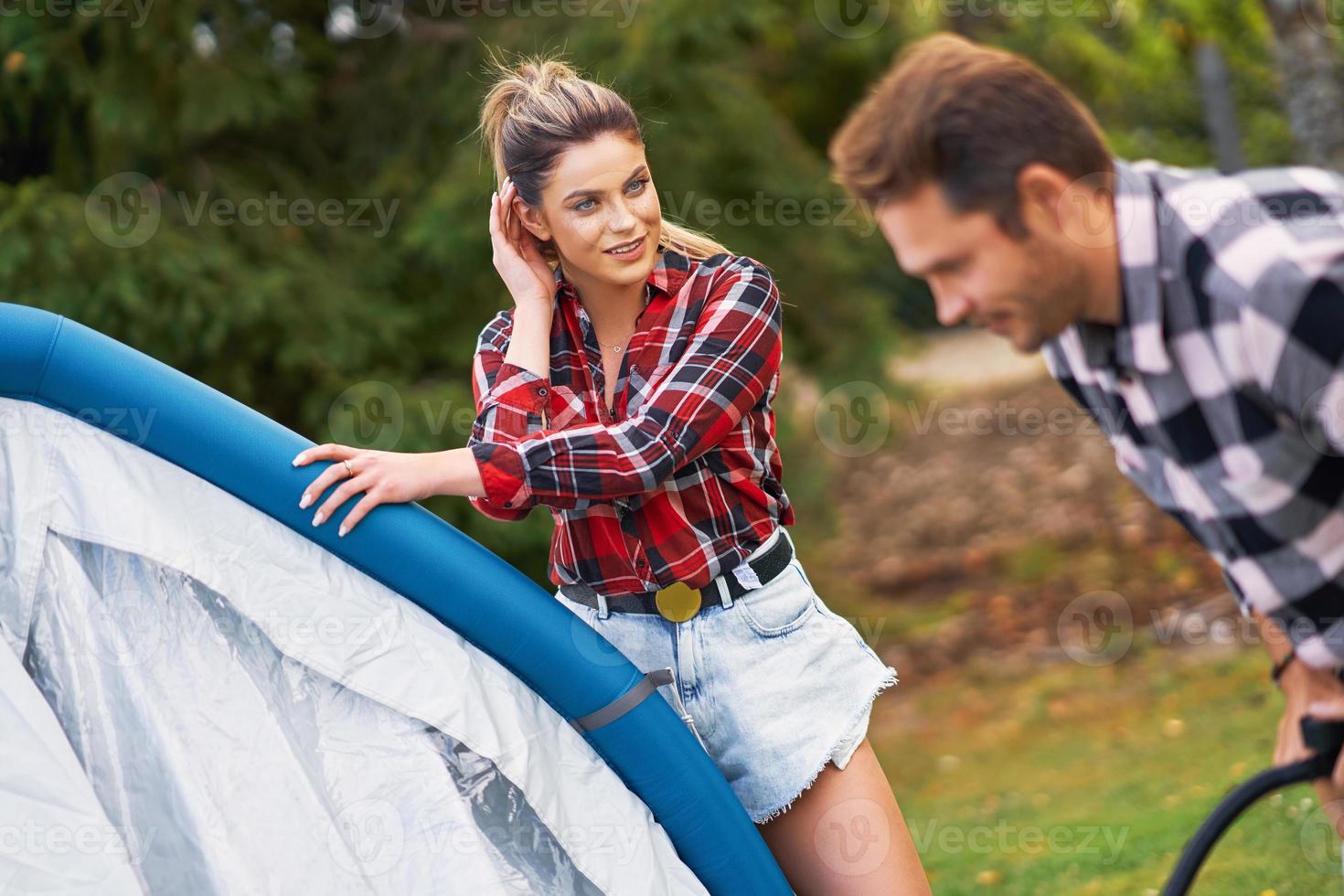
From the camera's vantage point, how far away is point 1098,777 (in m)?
4.95

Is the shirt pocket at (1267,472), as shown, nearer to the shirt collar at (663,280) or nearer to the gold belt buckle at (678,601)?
the gold belt buckle at (678,601)

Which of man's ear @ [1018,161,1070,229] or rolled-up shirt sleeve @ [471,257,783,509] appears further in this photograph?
rolled-up shirt sleeve @ [471,257,783,509]

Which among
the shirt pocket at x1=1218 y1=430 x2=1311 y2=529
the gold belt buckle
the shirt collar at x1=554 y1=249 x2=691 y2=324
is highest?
the shirt collar at x1=554 y1=249 x2=691 y2=324

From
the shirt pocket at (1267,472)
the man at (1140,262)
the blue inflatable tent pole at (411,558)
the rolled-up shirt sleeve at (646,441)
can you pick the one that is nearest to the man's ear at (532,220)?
the rolled-up shirt sleeve at (646,441)

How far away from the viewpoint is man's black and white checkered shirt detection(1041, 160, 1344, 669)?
1440 millimetres

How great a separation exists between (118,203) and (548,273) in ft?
11.0

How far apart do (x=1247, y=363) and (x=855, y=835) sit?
3.49 feet

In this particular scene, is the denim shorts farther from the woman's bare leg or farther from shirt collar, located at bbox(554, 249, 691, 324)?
shirt collar, located at bbox(554, 249, 691, 324)

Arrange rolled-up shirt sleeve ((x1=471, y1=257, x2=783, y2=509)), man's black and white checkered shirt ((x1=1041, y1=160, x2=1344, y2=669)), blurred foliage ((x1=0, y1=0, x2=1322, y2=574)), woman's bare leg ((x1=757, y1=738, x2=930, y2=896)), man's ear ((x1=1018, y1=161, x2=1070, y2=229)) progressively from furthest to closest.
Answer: blurred foliage ((x1=0, y1=0, x2=1322, y2=574)), woman's bare leg ((x1=757, y1=738, x2=930, y2=896)), rolled-up shirt sleeve ((x1=471, y1=257, x2=783, y2=509)), man's ear ((x1=1018, y1=161, x2=1070, y2=229)), man's black and white checkered shirt ((x1=1041, y1=160, x2=1344, y2=669))

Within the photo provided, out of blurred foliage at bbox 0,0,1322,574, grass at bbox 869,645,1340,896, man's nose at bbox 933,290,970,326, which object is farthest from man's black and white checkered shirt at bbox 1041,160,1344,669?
blurred foliage at bbox 0,0,1322,574

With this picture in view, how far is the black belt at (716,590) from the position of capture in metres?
2.21

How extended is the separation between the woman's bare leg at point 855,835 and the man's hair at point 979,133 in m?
1.03

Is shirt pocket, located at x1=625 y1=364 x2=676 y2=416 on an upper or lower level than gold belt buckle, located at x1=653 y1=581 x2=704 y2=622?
upper

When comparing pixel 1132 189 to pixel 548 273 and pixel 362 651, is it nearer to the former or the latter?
pixel 548 273
